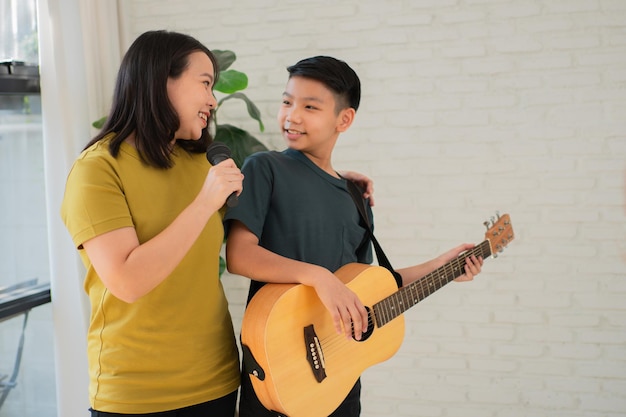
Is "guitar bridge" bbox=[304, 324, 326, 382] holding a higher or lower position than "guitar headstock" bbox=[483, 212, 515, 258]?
lower

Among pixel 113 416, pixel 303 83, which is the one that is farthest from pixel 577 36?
pixel 113 416

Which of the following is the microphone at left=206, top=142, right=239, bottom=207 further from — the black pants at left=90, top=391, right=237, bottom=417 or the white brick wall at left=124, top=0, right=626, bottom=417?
the white brick wall at left=124, top=0, right=626, bottom=417

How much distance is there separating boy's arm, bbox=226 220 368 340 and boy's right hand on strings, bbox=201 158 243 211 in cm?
27

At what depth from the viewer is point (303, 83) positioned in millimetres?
1895

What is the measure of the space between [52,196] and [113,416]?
4.76ft

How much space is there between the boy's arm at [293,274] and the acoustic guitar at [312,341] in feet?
0.15

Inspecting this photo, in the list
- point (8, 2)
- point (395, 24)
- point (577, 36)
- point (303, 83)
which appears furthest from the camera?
point (395, 24)

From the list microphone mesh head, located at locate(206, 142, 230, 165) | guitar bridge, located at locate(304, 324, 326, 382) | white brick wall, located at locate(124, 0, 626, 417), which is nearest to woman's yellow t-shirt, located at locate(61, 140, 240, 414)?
microphone mesh head, located at locate(206, 142, 230, 165)

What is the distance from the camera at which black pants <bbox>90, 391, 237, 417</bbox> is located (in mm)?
1483

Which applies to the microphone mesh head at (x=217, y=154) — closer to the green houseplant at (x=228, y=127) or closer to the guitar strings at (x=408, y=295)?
the guitar strings at (x=408, y=295)

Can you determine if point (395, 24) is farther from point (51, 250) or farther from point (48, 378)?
point (48, 378)

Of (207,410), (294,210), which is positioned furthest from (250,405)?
(294,210)

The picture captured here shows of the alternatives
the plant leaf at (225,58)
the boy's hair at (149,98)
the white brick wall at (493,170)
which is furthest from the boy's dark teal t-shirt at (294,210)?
the white brick wall at (493,170)

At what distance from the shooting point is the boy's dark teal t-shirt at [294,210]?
171 centimetres
